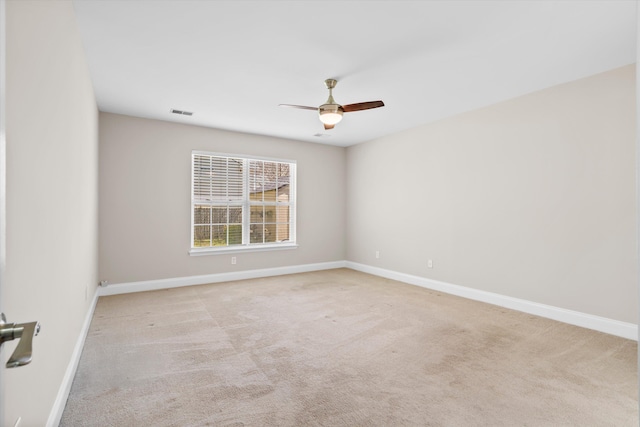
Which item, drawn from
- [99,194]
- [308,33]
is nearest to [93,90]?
[99,194]

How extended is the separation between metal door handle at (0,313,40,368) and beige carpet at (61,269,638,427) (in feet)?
5.09

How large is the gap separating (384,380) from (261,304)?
2.22m

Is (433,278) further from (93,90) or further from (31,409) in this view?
(93,90)

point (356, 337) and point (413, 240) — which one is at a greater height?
point (413, 240)

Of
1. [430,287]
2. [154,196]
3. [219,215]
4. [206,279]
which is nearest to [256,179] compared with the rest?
[219,215]

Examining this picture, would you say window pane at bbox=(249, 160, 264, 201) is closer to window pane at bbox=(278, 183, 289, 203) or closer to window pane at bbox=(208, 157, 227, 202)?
window pane at bbox=(278, 183, 289, 203)

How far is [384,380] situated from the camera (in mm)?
2334

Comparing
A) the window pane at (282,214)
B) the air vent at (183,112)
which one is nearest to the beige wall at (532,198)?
the window pane at (282,214)

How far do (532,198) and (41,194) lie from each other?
14.6 feet

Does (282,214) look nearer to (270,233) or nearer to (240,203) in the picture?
(270,233)

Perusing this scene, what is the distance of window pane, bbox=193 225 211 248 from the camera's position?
536cm

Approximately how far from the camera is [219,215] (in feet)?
18.4

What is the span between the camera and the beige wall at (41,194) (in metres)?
1.16

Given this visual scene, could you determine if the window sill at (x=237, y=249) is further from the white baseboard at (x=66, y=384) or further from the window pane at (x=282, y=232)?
the white baseboard at (x=66, y=384)
